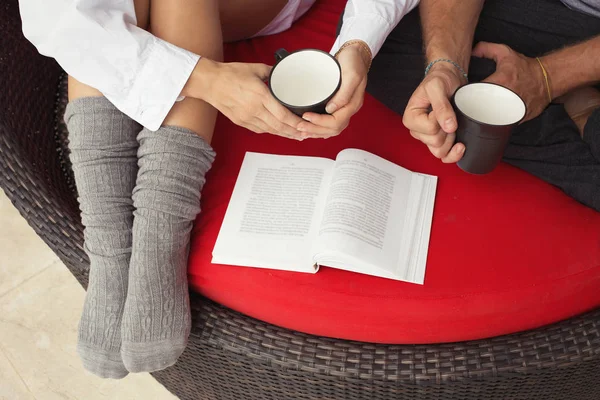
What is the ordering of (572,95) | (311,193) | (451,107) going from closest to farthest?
(451,107) → (311,193) → (572,95)

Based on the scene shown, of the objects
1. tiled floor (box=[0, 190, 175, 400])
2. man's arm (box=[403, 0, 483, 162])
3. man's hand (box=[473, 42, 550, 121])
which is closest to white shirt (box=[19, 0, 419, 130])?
man's arm (box=[403, 0, 483, 162])

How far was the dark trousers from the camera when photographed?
119 centimetres

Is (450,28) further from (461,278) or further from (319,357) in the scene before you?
(319,357)

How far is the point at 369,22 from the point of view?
4.05ft

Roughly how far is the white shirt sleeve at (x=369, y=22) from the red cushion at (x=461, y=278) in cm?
29

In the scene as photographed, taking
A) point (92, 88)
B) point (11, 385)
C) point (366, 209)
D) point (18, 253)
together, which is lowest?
point (11, 385)

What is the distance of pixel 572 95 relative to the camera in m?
1.32

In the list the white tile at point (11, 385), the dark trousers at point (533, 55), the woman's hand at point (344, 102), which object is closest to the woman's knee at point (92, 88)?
the woman's hand at point (344, 102)

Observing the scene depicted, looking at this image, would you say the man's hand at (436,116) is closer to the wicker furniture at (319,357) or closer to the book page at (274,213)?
the book page at (274,213)

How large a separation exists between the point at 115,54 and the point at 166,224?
0.32 meters

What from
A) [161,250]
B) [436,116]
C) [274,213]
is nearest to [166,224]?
[161,250]

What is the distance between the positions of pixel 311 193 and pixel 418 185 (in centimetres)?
21

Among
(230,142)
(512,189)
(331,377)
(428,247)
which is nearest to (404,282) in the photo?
(428,247)

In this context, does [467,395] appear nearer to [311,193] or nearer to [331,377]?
[331,377]
